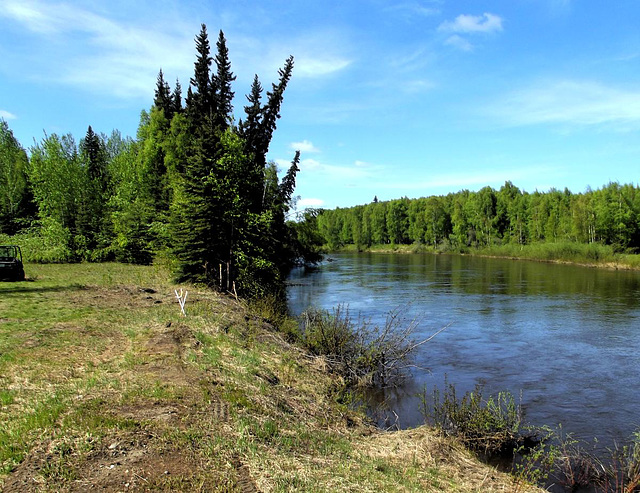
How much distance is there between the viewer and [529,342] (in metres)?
18.6

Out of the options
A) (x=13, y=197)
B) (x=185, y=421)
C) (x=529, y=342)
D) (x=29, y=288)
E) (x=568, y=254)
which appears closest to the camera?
(x=185, y=421)

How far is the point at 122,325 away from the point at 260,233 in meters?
10.1

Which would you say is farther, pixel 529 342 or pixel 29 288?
pixel 529 342

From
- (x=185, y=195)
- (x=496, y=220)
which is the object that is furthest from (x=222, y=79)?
(x=496, y=220)

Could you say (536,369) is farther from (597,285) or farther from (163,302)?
(597,285)

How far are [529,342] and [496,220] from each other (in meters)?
77.6

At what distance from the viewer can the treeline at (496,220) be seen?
66.5 meters

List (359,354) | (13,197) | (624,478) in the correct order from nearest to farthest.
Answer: (624,478), (359,354), (13,197)

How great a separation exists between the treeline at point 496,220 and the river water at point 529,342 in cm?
2209

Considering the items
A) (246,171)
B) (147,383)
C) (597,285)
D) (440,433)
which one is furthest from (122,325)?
(597,285)

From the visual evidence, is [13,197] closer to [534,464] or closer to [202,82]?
[202,82]

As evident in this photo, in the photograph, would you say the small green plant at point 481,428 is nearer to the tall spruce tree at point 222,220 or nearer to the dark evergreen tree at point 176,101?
the tall spruce tree at point 222,220

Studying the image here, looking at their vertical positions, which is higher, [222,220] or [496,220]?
[496,220]

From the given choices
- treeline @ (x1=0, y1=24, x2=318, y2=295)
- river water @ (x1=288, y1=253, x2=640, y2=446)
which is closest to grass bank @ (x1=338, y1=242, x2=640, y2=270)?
river water @ (x1=288, y1=253, x2=640, y2=446)
